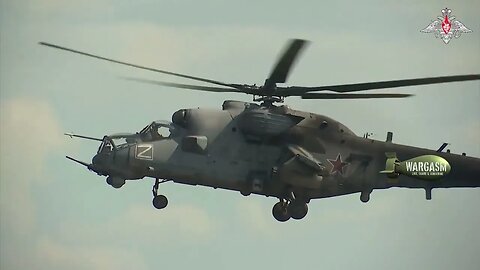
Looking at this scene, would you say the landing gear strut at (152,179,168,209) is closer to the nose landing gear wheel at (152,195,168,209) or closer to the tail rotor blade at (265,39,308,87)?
the nose landing gear wheel at (152,195,168,209)

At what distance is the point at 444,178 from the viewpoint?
13.9 meters

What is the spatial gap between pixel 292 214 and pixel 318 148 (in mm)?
1021

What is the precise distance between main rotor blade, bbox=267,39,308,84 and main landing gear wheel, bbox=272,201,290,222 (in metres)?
1.85

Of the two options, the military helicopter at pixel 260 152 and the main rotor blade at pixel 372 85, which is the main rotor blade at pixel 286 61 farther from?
the main rotor blade at pixel 372 85

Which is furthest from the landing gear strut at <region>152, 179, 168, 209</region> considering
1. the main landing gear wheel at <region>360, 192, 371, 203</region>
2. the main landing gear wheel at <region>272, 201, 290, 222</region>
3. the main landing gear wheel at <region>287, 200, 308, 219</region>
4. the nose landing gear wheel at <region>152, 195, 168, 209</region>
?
the main landing gear wheel at <region>360, 192, 371, 203</region>

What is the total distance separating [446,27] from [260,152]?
12.8ft

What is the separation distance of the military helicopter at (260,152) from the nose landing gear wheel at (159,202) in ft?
0.04

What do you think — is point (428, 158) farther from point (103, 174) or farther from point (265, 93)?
point (103, 174)

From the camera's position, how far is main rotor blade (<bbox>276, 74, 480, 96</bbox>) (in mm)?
11805

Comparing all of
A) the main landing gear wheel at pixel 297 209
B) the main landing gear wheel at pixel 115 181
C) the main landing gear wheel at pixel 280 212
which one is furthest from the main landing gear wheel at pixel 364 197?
the main landing gear wheel at pixel 115 181

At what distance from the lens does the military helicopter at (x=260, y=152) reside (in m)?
13.0

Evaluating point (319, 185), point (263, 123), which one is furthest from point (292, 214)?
point (263, 123)

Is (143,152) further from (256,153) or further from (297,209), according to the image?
(297,209)

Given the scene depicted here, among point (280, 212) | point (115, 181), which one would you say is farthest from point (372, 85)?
point (115, 181)
